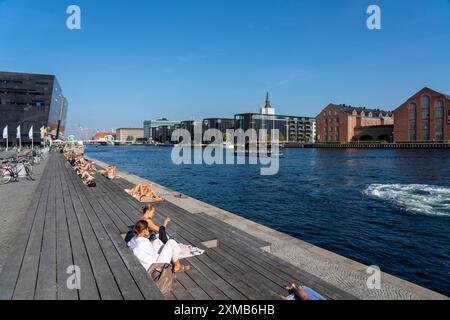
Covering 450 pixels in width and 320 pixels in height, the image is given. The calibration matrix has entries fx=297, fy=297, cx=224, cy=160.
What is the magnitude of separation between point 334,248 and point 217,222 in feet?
14.9

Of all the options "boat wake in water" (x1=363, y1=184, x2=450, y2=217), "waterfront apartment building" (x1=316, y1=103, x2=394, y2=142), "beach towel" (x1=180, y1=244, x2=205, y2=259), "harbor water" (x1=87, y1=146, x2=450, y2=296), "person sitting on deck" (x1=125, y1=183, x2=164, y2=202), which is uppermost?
"waterfront apartment building" (x1=316, y1=103, x2=394, y2=142)

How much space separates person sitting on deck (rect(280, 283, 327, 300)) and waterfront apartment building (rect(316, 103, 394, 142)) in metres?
121

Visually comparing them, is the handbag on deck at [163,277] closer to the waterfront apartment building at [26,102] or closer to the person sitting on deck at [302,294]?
the person sitting on deck at [302,294]

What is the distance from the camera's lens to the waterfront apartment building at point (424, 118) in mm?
88562

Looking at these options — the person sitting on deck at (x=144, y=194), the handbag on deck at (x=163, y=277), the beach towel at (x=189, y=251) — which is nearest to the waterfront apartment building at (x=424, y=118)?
the person sitting on deck at (x=144, y=194)

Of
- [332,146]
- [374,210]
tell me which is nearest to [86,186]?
[374,210]

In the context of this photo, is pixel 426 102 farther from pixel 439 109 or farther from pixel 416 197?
pixel 416 197

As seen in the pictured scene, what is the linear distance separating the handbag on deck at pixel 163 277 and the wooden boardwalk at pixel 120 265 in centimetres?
11

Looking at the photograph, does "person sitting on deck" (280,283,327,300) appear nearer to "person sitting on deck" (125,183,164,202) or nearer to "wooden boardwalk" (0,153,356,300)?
"wooden boardwalk" (0,153,356,300)

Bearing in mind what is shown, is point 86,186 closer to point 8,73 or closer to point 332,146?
point 8,73

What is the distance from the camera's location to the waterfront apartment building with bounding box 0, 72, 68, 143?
92812 millimetres

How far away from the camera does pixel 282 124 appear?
190 metres

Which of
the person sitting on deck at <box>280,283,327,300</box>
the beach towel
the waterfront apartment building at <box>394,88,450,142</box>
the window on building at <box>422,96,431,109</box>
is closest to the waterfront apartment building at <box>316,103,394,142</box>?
the waterfront apartment building at <box>394,88,450,142</box>

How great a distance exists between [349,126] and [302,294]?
12556 cm
